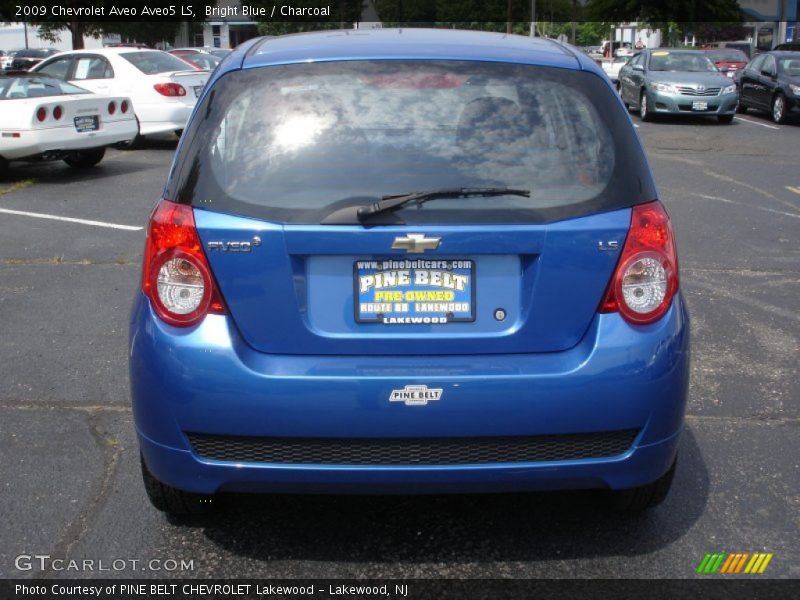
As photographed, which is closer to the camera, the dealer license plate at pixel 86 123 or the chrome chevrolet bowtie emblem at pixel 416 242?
the chrome chevrolet bowtie emblem at pixel 416 242

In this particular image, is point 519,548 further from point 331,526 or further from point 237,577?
point 237,577

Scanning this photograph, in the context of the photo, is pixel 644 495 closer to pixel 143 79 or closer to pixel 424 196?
pixel 424 196

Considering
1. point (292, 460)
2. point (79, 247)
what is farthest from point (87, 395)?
point (79, 247)

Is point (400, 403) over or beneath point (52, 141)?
over

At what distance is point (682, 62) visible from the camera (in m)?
21.1

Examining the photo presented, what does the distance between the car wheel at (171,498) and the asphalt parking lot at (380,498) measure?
0.09 meters

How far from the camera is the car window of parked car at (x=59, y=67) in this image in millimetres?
16281

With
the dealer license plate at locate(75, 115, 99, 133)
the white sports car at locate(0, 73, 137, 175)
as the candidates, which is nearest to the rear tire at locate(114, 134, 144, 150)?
the white sports car at locate(0, 73, 137, 175)

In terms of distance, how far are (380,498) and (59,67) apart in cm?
1464

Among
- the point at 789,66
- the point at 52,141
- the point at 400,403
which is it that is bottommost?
the point at 789,66

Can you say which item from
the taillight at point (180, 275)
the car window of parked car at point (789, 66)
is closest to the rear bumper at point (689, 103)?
the car window of parked car at point (789, 66)

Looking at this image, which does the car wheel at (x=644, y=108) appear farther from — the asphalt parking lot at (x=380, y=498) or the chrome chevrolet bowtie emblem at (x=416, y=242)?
the chrome chevrolet bowtie emblem at (x=416, y=242)
